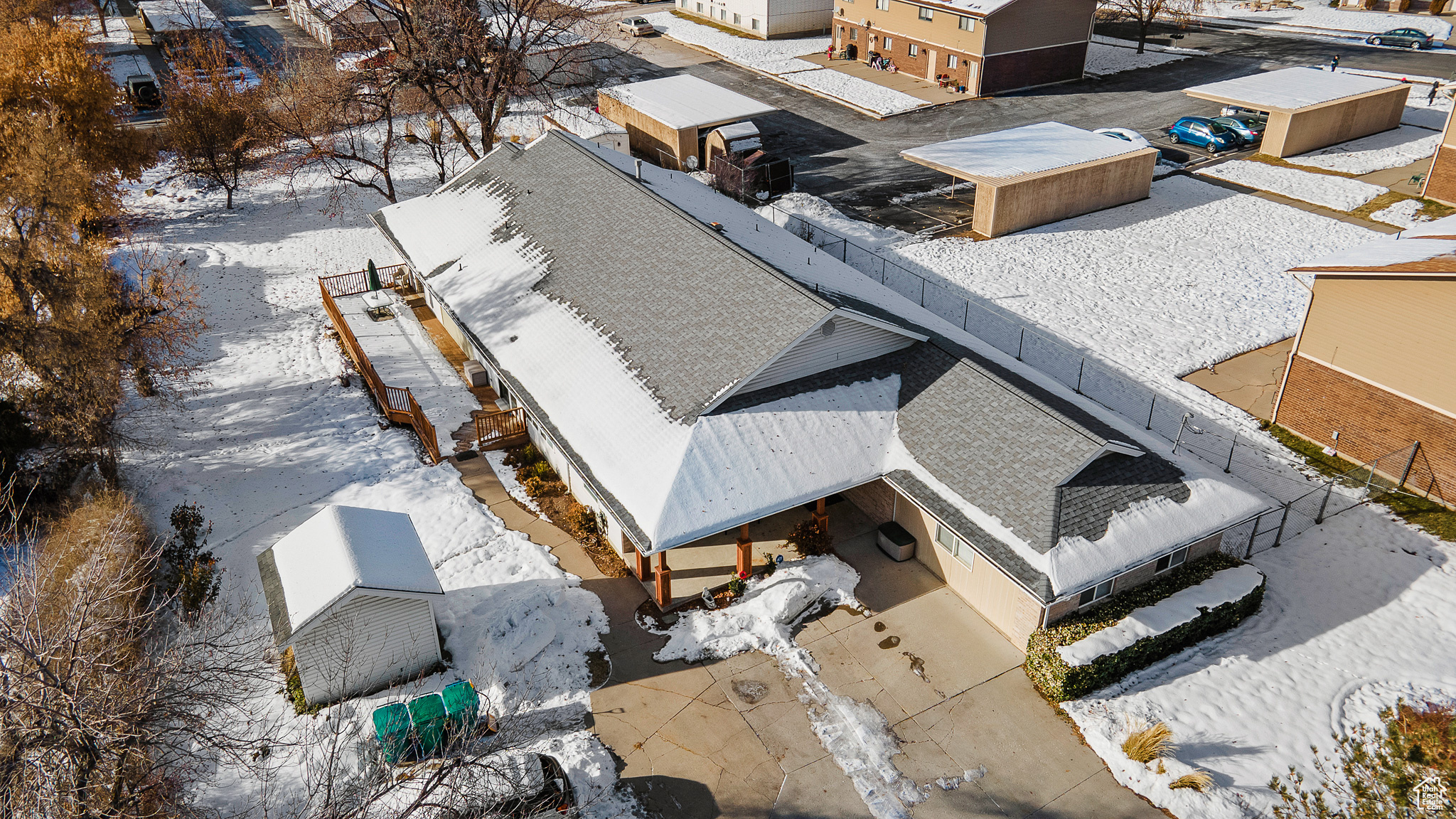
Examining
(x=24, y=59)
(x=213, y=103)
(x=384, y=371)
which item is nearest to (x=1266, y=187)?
(x=384, y=371)

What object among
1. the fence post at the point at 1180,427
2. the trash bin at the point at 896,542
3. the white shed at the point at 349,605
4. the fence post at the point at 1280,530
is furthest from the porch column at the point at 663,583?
the fence post at the point at 1280,530

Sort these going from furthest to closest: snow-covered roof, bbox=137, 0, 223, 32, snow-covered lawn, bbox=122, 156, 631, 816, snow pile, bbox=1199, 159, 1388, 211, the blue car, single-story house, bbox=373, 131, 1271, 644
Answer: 1. snow-covered roof, bbox=137, 0, 223, 32
2. the blue car
3. snow pile, bbox=1199, 159, 1388, 211
4. single-story house, bbox=373, 131, 1271, 644
5. snow-covered lawn, bbox=122, 156, 631, 816

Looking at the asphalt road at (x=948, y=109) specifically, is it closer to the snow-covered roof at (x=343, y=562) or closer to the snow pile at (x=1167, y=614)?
the snow pile at (x=1167, y=614)

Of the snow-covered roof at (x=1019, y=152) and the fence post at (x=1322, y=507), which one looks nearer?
the fence post at (x=1322, y=507)

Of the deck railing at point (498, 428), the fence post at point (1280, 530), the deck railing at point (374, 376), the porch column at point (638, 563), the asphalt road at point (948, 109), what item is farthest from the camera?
the asphalt road at point (948, 109)

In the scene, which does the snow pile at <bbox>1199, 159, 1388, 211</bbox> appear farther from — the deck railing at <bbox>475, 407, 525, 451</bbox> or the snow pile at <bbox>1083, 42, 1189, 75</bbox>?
the deck railing at <bbox>475, 407, 525, 451</bbox>

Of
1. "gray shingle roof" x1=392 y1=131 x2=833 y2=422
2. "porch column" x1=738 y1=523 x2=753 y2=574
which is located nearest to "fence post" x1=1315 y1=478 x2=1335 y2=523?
"gray shingle roof" x1=392 y1=131 x2=833 y2=422
